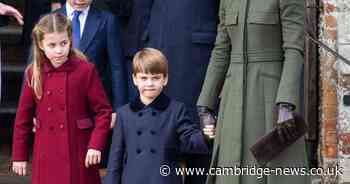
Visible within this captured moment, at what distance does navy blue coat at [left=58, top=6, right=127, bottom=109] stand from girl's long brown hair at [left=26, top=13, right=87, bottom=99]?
27 cm

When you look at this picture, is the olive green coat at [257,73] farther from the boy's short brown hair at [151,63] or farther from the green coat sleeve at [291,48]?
the boy's short brown hair at [151,63]

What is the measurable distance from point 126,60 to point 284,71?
1480 millimetres

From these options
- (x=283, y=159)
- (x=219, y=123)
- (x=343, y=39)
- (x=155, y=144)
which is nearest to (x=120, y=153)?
(x=155, y=144)

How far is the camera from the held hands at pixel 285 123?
4.69 meters

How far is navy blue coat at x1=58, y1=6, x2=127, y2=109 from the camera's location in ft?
18.7

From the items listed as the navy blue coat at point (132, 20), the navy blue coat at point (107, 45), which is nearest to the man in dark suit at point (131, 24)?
the navy blue coat at point (132, 20)

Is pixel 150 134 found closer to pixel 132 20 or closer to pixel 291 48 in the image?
pixel 291 48

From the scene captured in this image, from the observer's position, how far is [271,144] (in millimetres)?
4715

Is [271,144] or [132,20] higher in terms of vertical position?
[132,20]

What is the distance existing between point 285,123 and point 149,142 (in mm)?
814

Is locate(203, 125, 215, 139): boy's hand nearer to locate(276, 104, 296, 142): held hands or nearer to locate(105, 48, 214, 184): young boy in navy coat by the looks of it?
locate(105, 48, 214, 184): young boy in navy coat

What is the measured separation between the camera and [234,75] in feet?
16.2

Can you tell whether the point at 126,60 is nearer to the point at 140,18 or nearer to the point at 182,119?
the point at 140,18

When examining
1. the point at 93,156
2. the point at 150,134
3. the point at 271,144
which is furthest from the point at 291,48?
the point at 93,156
